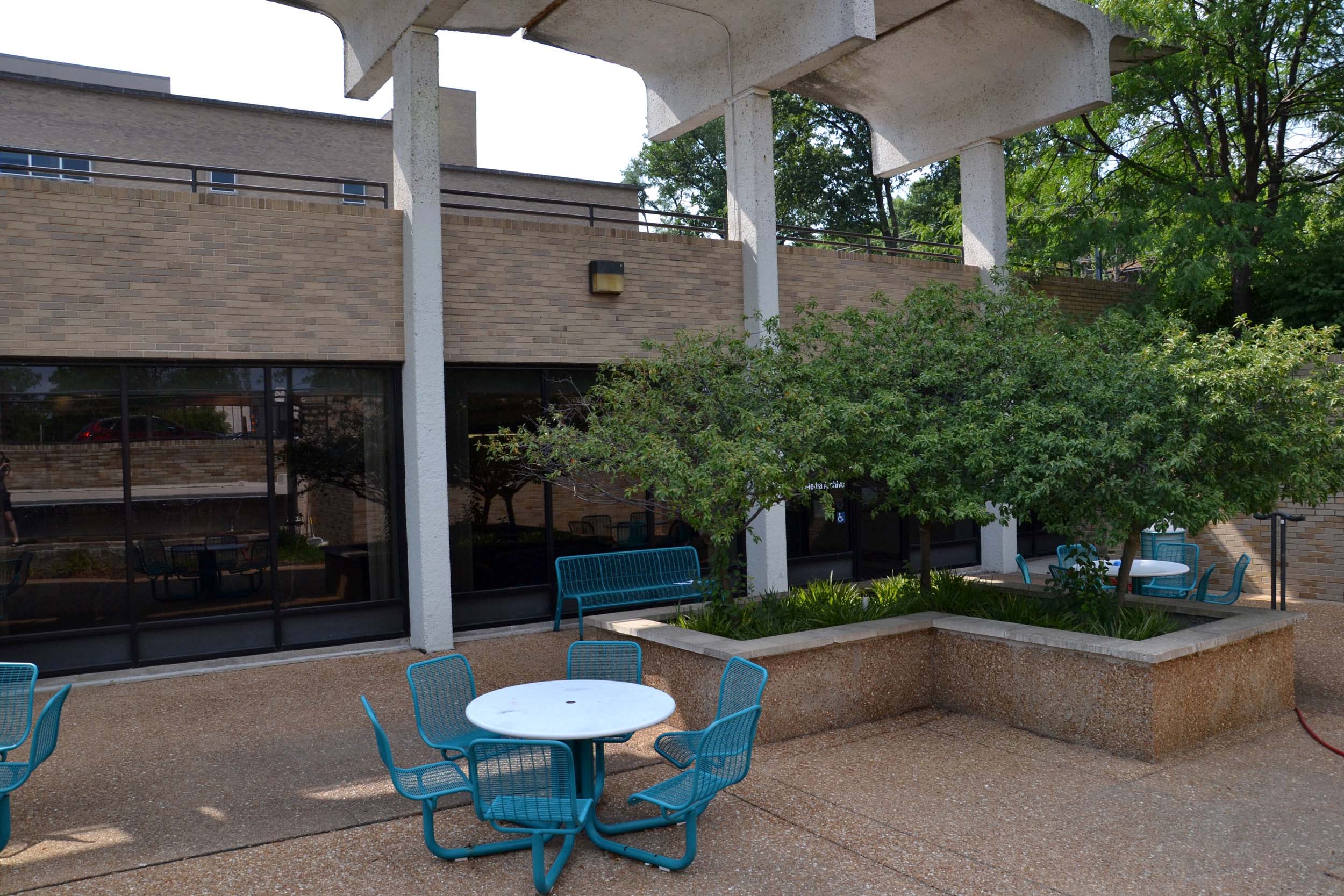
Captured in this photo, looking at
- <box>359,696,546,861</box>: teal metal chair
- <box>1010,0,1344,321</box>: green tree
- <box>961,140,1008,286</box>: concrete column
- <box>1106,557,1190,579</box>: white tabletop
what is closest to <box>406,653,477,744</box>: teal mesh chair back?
<box>359,696,546,861</box>: teal metal chair

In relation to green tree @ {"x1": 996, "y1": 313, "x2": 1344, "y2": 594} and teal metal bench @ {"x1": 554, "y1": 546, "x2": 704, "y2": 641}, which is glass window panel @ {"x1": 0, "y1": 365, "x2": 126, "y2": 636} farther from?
green tree @ {"x1": 996, "y1": 313, "x2": 1344, "y2": 594}

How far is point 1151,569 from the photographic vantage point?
33.7ft

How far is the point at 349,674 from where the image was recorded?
9023 millimetres

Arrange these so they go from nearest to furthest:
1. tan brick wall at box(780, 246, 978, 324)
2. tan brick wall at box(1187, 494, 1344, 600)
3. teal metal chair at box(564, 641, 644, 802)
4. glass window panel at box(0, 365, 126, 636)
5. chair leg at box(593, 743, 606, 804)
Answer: chair leg at box(593, 743, 606, 804) < teal metal chair at box(564, 641, 644, 802) < glass window panel at box(0, 365, 126, 636) < tan brick wall at box(1187, 494, 1344, 600) < tan brick wall at box(780, 246, 978, 324)

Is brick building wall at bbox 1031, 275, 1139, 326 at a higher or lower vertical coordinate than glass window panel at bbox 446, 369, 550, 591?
higher

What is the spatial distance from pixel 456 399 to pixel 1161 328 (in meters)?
6.87

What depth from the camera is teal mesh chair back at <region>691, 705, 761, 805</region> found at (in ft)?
15.9

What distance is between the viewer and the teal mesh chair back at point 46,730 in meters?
5.17

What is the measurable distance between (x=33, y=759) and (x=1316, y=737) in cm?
794

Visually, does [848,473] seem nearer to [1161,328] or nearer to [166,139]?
[1161,328]

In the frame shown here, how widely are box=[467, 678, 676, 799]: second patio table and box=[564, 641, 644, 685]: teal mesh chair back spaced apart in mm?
373

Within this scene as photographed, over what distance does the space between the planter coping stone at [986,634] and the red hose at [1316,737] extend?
25.2 inches

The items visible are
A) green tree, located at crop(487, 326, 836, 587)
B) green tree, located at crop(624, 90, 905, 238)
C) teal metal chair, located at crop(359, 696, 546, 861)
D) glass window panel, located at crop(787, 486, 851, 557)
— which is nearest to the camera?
teal metal chair, located at crop(359, 696, 546, 861)

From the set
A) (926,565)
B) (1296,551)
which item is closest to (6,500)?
(926,565)
